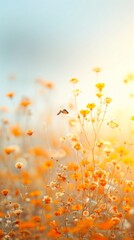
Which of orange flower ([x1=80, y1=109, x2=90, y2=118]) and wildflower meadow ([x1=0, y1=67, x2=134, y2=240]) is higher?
orange flower ([x1=80, y1=109, x2=90, y2=118])

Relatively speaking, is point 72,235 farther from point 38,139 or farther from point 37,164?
point 38,139

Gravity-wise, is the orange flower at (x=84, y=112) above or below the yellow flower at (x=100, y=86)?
below

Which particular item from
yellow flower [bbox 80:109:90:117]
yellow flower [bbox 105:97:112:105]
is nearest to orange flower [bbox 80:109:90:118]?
yellow flower [bbox 80:109:90:117]

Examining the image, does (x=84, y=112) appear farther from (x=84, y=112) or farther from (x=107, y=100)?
(x=107, y=100)

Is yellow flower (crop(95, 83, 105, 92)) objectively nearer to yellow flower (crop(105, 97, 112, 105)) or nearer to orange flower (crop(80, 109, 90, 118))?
yellow flower (crop(105, 97, 112, 105))

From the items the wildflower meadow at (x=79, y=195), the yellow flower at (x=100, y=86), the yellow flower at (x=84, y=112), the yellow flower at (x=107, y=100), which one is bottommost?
the wildflower meadow at (x=79, y=195)

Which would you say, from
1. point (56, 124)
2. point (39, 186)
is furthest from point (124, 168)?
point (56, 124)

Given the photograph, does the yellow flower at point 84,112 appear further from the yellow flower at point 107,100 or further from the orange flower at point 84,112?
the yellow flower at point 107,100

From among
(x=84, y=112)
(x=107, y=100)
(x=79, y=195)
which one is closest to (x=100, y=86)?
(x=107, y=100)

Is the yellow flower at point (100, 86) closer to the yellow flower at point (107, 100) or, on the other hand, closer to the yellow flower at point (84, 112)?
the yellow flower at point (107, 100)

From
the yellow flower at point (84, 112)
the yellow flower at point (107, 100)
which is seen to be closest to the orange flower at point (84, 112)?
the yellow flower at point (84, 112)

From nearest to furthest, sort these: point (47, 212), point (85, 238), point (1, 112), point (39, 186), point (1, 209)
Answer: point (85, 238) < point (47, 212) < point (1, 209) < point (39, 186) < point (1, 112)
